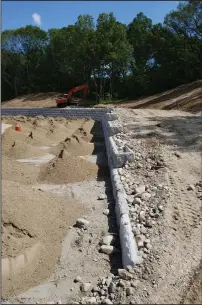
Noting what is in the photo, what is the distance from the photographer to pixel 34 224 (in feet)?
17.8

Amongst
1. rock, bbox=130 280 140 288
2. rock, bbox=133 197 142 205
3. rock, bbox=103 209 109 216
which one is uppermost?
rock, bbox=133 197 142 205

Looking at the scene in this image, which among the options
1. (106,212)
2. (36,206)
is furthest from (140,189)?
(36,206)

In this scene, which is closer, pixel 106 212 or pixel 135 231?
pixel 135 231

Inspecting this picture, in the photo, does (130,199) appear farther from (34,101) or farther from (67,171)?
(34,101)

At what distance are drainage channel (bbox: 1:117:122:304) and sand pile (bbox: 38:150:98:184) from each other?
0.50 metres

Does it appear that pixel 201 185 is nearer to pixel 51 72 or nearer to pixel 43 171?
pixel 43 171

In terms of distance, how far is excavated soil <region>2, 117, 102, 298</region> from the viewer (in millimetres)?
4723

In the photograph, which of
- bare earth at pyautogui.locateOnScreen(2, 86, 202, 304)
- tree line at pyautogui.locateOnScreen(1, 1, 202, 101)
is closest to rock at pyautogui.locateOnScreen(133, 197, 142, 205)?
bare earth at pyautogui.locateOnScreen(2, 86, 202, 304)

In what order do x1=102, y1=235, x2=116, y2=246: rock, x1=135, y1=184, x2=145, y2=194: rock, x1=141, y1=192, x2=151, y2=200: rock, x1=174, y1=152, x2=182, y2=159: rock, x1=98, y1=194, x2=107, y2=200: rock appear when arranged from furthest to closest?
1. x1=174, y1=152, x2=182, y2=159: rock
2. x1=98, y1=194, x2=107, y2=200: rock
3. x1=135, y1=184, x2=145, y2=194: rock
4. x1=141, y1=192, x2=151, y2=200: rock
5. x1=102, y1=235, x2=116, y2=246: rock

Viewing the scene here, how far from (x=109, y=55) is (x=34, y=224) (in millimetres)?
23022

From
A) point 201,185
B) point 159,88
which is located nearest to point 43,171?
point 201,185

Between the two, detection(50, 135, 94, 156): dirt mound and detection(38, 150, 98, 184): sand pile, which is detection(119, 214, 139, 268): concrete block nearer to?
detection(38, 150, 98, 184): sand pile

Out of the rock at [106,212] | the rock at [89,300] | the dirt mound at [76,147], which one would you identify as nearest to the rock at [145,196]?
the rock at [106,212]

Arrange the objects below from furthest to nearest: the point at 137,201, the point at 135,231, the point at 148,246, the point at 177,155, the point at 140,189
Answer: the point at 177,155, the point at 140,189, the point at 137,201, the point at 135,231, the point at 148,246
